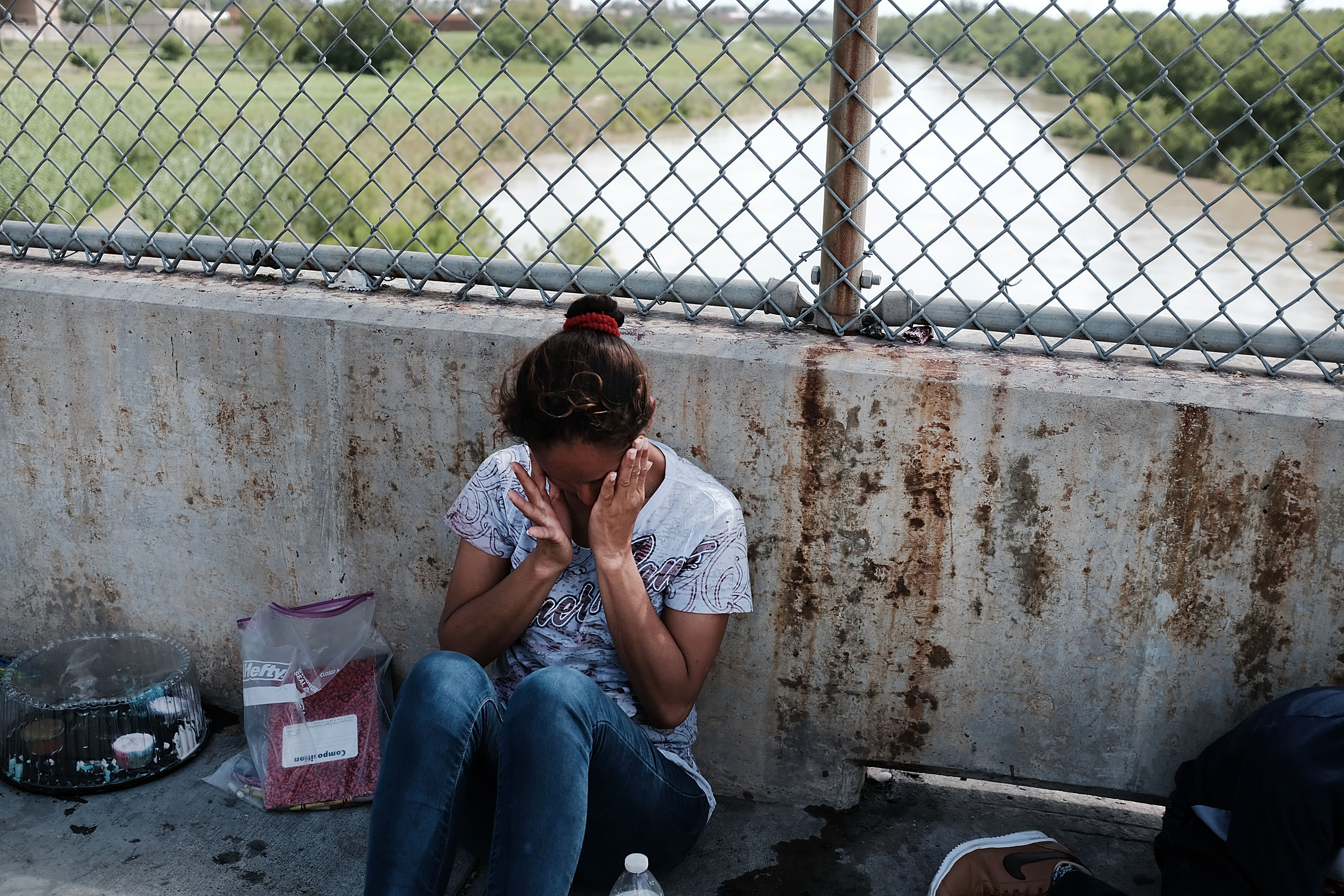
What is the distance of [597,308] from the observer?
80.0 inches

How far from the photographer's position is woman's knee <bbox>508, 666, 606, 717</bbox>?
192 centimetres

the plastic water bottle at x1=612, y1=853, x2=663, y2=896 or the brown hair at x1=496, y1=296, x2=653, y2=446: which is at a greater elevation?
the brown hair at x1=496, y1=296, x2=653, y2=446

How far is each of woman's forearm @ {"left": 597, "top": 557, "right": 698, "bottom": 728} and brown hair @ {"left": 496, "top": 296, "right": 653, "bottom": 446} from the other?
29 centimetres

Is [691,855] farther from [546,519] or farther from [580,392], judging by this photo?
[580,392]

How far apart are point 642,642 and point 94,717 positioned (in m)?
1.53

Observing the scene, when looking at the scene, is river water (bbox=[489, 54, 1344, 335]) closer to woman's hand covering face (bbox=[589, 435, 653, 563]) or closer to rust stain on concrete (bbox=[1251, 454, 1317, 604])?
rust stain on concrete (bbox=[1251, 454, 1317, 604])

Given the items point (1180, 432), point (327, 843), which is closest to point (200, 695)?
point (327, 843)

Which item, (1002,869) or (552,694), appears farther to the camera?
(1002,869)

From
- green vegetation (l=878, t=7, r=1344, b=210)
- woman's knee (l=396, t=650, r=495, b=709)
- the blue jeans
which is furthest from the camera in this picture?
green vegetation (l=878, t=7, r=1344, b=210)

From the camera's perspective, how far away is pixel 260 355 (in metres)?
2.56

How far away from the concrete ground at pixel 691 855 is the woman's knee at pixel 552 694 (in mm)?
608

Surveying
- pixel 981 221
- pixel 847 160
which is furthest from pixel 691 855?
pixel 981 221

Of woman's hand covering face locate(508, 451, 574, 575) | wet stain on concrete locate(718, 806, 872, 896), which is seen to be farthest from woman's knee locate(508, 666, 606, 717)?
wet stain on concrete locate(718, 806, 872, 896)

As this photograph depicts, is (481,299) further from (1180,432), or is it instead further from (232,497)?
(1180,432)
